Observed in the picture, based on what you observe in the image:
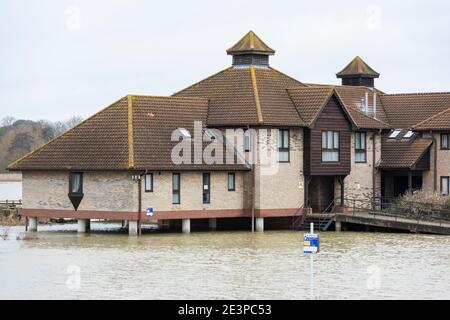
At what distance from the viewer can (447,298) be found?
4281 cm

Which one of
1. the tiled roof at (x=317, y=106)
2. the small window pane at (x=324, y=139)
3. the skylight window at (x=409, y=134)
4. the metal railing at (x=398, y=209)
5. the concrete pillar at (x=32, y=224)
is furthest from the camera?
the skylight window at (x=409, y=134)

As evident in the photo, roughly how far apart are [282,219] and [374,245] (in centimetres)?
1006

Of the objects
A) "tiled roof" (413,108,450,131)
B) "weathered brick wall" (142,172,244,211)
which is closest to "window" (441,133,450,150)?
"tiled roof" (413,108,450,131)

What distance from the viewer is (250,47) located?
70312 mm

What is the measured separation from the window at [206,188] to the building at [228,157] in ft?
0.16

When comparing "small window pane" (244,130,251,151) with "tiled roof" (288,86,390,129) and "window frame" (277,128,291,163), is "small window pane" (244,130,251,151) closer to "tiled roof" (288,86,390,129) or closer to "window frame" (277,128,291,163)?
"window frame" (277,128,291,163)

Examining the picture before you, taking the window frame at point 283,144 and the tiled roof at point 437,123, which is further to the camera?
the tiled roof at point 437,123

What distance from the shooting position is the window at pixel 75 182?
64.2 meters

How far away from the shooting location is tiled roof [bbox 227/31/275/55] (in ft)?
231

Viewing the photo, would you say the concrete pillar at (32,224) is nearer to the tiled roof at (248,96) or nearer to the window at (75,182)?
the window at (75,182)

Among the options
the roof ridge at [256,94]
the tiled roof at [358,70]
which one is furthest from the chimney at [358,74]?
the roof ridge at [256,94]

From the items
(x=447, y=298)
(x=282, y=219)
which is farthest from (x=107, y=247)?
(x=447, y=298)

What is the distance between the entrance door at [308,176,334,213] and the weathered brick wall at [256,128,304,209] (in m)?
2.43

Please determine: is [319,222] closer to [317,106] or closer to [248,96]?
[317,106]
